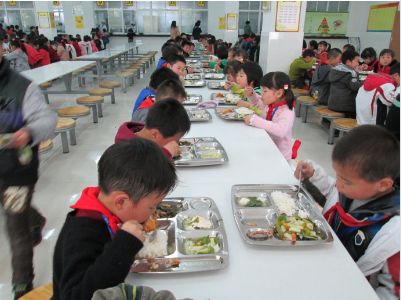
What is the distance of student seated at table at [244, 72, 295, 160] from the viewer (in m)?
2.57

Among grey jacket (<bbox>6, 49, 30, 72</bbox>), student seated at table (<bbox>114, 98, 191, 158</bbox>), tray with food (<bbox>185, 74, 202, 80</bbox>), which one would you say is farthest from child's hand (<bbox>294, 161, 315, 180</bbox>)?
grey jacket (<bbox>6, 49, 30, 72</bbox>)

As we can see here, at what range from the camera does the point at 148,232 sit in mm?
1260

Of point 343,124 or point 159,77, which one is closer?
point 159,77

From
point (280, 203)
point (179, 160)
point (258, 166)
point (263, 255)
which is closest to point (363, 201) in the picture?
point (280, 203)

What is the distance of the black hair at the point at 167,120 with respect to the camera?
5.57ft

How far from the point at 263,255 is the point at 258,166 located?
0.81 m

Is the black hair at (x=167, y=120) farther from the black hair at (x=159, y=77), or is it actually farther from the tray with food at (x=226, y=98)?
the tray with food at (x=226, y=98)

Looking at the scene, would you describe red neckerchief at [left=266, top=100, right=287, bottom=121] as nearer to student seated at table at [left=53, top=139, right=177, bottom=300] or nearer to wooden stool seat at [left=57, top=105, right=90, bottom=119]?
student seated at table at [left=53, top=139, right=177, bottom=300]

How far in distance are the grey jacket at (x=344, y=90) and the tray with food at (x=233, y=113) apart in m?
2.05

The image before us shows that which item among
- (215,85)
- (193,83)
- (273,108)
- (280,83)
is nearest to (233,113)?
(273,108)

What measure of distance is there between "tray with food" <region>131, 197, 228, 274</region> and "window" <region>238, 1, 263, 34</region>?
13.5 meters

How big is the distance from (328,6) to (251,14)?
3.08 metres

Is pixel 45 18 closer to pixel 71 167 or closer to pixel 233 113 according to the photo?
pixel 71 167

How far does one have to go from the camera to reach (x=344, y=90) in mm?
4426
